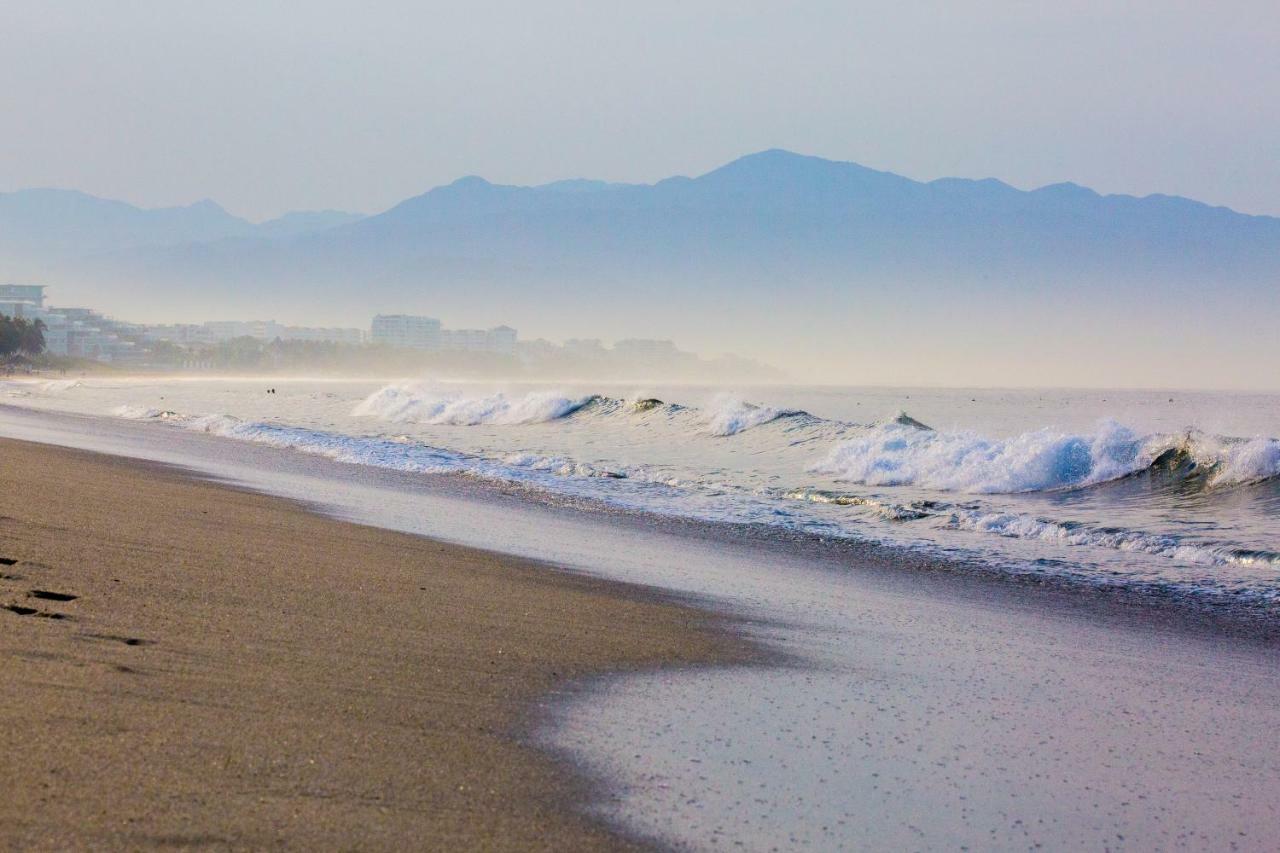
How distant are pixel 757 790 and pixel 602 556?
5.60 meters

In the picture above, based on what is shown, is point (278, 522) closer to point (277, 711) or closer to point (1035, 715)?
point (277, 711)

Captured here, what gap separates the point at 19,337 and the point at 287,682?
137 meters

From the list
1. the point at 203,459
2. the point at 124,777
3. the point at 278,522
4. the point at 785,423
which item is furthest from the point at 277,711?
the point at 785,423

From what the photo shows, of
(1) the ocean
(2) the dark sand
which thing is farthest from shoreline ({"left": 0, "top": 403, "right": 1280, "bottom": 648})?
(2) the dark sand

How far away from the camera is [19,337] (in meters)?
123

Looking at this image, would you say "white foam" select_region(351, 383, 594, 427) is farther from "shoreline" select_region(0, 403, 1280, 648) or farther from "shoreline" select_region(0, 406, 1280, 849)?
"shoreline" select_region(0, 406, 1280, 849)

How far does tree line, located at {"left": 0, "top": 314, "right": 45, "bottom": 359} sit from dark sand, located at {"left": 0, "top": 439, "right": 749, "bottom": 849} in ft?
419

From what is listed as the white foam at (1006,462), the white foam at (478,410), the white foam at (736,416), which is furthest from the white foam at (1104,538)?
the white foam at (478,410)

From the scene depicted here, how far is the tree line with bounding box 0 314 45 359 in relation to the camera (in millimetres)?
118250

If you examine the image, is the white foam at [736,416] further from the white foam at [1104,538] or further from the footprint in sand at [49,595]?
the footprint in sand at [49,595]

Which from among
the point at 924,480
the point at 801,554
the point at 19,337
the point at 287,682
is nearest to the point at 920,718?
the point at 287,682

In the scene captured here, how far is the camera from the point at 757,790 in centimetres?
372

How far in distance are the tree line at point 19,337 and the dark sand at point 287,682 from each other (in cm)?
12785

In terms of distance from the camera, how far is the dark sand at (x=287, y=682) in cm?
303
